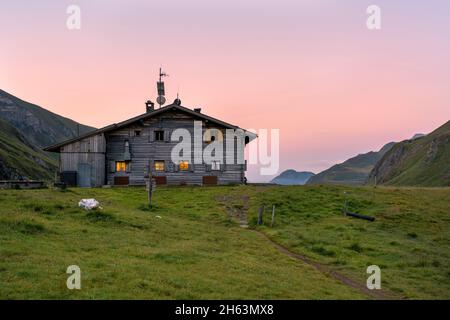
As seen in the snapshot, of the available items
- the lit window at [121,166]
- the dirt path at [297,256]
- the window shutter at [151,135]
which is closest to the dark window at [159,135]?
the window shutter at [151,135]

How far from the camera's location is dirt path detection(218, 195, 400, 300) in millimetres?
14734

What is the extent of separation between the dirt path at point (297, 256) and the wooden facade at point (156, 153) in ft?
39.7

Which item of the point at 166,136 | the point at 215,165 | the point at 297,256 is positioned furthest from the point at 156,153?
the point at 297,256

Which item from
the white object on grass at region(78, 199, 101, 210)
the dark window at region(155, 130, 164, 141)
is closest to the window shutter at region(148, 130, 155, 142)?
the dark window at region(155, 130, 164, 141)

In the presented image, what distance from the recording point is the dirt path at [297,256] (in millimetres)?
14734

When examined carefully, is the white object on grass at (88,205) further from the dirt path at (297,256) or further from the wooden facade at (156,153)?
the wooden facade at (156,153)

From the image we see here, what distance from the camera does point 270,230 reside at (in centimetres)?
2697

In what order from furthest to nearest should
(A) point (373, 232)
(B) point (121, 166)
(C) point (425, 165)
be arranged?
(C) point (425, 165)
(B) point (121, 166)
(A) point (373, 232)

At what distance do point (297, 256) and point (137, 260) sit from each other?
29.8 feet

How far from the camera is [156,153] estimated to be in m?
49.2

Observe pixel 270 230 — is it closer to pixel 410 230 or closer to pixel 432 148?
pixel 410 230

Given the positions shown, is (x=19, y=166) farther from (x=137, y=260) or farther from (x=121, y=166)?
(x=137, y=260)

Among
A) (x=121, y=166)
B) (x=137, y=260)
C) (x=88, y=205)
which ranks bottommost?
(x=137, y=260)
